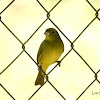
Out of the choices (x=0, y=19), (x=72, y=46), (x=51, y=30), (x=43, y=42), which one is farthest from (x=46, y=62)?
(x=0, y=19)

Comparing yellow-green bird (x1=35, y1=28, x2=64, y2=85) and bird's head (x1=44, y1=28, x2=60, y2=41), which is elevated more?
bird's head (x1=44, y1=28, x2=60, y2=41)

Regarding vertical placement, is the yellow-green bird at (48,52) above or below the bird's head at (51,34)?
below

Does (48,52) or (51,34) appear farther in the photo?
(51,34)

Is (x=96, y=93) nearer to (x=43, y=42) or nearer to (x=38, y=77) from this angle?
(x=38, y=77)

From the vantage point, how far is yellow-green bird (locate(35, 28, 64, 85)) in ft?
7.12

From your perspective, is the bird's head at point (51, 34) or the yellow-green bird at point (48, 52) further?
the bird's head at point (51, 34)

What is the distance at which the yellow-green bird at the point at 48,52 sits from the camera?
2.17 metres

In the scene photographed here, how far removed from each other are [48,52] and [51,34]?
1.02ft

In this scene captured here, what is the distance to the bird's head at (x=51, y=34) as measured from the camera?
2.40 metres

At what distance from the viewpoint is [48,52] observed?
2.17 m

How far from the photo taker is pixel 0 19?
146 cm

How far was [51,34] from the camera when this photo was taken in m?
2.45

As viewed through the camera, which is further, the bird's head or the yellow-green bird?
the bird's head

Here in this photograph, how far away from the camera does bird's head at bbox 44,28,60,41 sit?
2400mm
